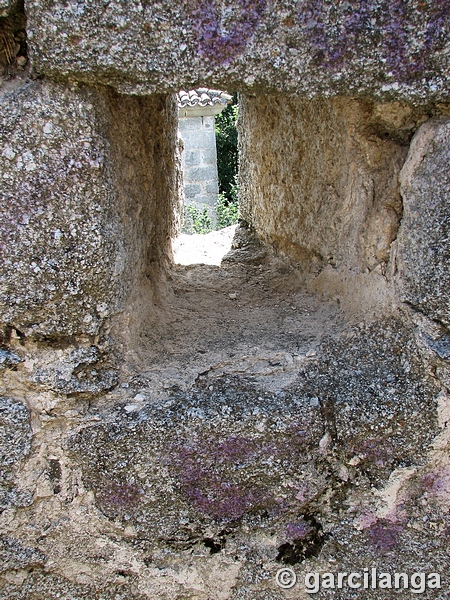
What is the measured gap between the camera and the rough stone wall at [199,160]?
7359mm

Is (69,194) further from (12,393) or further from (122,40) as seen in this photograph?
(12,393)

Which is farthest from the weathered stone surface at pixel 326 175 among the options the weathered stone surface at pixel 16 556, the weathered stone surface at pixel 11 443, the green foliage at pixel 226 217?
the green foliage at pixel 226 217

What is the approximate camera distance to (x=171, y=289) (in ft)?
4.47

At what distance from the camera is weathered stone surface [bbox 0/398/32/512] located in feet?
3.11

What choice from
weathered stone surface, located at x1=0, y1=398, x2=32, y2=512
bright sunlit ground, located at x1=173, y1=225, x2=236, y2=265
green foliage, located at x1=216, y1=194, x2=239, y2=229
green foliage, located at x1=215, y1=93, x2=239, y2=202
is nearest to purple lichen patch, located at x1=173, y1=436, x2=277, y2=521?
weathered stone surface, located at x1=0, y1=398, x2=32, y2=512

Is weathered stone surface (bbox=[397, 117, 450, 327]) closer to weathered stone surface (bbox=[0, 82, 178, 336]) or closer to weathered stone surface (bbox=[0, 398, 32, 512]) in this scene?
weathered stone surface (bbox=[0, 82, 178, 336])

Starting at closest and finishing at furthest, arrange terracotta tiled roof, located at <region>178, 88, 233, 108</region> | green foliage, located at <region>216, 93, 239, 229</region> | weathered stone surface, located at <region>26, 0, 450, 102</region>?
weathered stone surface, located at <region>26, 0, 450, 102</region> → terracotta tiled roof, located at <region>178, 88, 233, 108</region> → green foliage, located at <region>216, 93, 239, 229</region>

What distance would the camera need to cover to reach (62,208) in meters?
0.86

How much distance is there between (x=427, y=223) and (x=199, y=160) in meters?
6.87

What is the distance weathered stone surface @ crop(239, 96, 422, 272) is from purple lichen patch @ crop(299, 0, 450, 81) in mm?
151

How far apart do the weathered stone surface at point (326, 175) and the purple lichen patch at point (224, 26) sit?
0.31 metres

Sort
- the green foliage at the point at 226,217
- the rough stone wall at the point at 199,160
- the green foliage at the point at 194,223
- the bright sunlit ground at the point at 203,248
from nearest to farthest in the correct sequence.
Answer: the bright sunlit ground at the point at 203,248 → the green foliage at the point at 194,223 → the green foliage at the point at 226,217 → the rough stone wall at the point at 199,160

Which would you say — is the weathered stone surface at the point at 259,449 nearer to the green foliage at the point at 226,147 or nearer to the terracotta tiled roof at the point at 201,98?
the terracotta tiled roof at the point at 201,98

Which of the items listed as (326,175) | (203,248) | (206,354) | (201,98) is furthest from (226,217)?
(206,354)
